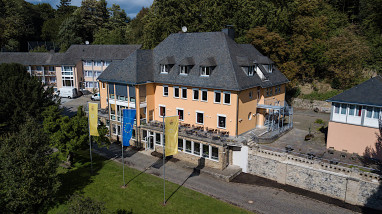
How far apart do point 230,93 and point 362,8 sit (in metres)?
A: 49.3

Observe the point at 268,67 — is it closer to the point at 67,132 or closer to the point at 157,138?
the point at 157,138

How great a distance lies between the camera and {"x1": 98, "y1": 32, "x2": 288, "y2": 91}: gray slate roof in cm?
3152

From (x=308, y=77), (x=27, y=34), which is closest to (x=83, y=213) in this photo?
(x=308, y=77)

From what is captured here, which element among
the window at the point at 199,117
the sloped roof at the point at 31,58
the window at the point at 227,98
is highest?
the sloped roof at the point at 31,58

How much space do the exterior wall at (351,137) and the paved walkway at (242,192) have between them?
734 cm

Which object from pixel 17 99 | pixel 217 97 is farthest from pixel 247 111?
pixel 17 99

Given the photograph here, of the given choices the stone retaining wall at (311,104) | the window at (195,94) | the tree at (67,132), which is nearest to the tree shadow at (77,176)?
the tree at (67,132)

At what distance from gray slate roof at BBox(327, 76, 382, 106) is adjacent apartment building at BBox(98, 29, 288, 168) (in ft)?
27.8

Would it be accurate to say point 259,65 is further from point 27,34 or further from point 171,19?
point 27,34

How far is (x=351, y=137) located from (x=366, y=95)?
4444 millimetres

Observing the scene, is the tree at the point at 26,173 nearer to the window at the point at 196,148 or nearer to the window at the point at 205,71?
the window at the point at 196,148

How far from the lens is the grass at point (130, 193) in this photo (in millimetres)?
23406

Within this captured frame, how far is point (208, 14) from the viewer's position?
51.7 meters

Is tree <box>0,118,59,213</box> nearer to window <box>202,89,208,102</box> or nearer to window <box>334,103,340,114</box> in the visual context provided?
window <box>202,89,208,102</box>
